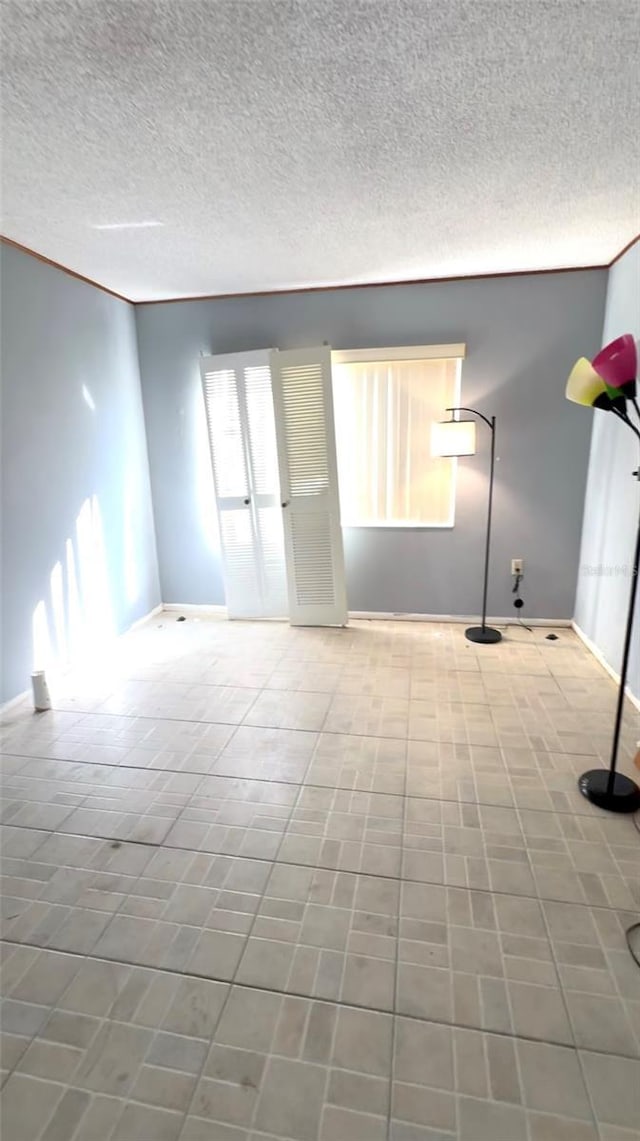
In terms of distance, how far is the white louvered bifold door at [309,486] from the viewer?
11.7 feet

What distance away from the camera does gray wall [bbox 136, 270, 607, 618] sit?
3.43m

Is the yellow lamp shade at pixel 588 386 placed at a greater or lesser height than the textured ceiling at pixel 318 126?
lesser

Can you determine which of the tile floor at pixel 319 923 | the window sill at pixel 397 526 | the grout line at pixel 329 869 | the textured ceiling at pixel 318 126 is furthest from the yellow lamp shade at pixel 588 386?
the window sill at pixel 397 526

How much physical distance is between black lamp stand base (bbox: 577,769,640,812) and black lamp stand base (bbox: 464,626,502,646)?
4.81 feet

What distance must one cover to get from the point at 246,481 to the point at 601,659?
8.75 ft

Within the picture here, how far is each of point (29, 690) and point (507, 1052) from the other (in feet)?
9.03

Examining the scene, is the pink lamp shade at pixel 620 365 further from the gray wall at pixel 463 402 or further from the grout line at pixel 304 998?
the grout line at pixel 304 998

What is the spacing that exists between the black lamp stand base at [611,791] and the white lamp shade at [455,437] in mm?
2026

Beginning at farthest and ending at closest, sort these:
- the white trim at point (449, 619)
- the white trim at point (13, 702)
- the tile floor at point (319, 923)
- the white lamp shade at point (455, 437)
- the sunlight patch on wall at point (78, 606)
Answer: the white trim at point (449, 619) → the white lamp shade at point (455, 437) → the sunlight patch on wall at point (78, 606) → the white trim at point (13, 702) → the tile floor at point (319, 923)

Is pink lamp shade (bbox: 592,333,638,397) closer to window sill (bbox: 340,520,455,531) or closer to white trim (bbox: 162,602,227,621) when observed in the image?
window sill (bbox: 340,520,455,531)

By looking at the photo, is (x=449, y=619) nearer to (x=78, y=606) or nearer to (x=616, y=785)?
(x=616, y=785)

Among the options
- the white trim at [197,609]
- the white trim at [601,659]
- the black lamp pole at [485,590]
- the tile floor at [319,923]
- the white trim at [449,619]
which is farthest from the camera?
the white trim at [197,609]

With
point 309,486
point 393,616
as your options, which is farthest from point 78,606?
point 393,616

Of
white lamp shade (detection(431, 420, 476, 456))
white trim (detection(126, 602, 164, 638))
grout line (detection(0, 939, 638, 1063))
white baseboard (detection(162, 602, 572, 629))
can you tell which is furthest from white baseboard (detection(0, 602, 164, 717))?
white lamp shade (detection(431, 420, 476, 456))
